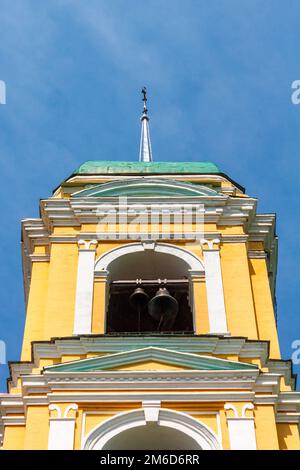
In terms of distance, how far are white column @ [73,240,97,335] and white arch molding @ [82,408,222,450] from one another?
2.61m

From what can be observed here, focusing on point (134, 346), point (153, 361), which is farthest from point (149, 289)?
point (153, 361)

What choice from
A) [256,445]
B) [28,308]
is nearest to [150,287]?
[28,308]

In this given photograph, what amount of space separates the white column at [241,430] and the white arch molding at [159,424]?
0.26 m

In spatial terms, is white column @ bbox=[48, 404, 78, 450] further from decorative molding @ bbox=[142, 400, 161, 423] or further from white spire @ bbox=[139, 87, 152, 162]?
white spire @ bbox=[139, 87, 152, 162]

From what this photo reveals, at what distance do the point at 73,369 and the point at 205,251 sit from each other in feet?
16.4

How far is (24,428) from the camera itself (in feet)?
74.4

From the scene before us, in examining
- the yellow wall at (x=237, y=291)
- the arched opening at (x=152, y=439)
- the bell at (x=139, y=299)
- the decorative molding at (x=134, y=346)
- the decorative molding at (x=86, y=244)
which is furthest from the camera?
the decorative molding at (x=86, y=244)

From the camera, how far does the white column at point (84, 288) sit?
24.7 m

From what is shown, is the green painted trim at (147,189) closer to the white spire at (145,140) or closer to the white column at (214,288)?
the white column at (214,288)

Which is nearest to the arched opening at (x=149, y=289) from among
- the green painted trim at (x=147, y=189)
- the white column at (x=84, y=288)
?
the white column at (x=84, y=288)

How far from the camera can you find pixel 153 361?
23.2 meters

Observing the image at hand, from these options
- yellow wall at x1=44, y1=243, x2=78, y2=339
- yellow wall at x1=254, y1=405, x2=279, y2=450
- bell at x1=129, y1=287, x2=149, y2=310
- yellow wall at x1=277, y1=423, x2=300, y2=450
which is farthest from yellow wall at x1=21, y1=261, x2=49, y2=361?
yellow wall at x1=277, y1=423, x2=300, y2=450

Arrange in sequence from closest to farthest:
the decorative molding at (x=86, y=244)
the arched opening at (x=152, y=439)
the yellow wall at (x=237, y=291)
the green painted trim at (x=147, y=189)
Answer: the arched opening at (x=152, y=439) < the yellow wall at (x=237, y=291) < the decorative molding at (x=86, y=244) < the green painted trim at (x=147, y=189)
